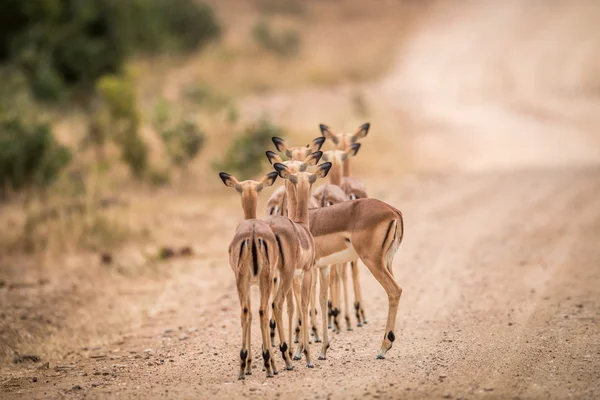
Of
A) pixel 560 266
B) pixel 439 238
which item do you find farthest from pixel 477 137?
pixel 560 266

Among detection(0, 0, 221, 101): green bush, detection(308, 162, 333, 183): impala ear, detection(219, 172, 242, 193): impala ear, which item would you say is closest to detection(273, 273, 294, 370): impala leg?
detection(219, 172, 242, 193): impala ear

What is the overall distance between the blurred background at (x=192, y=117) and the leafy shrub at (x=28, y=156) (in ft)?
0.13

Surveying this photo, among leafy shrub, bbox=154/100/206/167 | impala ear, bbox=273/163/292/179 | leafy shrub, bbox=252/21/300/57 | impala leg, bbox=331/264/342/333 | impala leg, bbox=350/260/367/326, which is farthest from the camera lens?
leafy shrub, bbox=252/21/300/57

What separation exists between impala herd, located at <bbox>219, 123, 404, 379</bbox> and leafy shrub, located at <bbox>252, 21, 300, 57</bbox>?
3005cm

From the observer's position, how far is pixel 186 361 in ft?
28.1

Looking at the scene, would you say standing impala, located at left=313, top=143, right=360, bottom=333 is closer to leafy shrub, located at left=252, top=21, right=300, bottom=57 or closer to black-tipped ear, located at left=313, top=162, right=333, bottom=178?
black-tipped ear, located at left=313, top=162, right=333, bottom=178

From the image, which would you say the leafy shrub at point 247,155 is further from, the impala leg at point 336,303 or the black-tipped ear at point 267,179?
the black-tipped ear at point 267,179

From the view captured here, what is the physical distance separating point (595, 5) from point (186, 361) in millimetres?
41349

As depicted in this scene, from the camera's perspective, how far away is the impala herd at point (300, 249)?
7.54 m

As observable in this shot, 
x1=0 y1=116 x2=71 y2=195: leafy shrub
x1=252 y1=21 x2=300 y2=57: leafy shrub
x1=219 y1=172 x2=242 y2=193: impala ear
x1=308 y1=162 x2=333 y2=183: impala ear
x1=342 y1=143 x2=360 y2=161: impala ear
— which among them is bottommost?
x1=219 y1=172 x2=242 y2=193: impala ear

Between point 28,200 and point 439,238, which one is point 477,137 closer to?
point 439,238

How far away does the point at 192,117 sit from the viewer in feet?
62.4

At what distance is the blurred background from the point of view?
13.6 m

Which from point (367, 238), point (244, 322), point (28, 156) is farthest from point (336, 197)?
point (28, 156)
